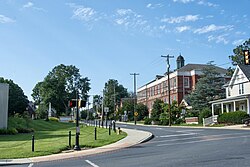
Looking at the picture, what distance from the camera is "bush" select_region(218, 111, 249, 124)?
40.9 meters

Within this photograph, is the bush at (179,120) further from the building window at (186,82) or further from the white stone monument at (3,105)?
Answer: the white stone monument at (3,105)

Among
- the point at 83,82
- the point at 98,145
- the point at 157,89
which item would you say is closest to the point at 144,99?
the point at 157,89

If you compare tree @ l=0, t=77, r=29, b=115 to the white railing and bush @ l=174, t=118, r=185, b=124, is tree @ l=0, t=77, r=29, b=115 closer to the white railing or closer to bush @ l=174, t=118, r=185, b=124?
bush @ l=174, t=118, r=185, b=124

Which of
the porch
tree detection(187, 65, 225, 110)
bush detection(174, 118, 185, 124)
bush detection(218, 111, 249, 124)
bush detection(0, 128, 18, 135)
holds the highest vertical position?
tree detection(187, 65, 225, 110)

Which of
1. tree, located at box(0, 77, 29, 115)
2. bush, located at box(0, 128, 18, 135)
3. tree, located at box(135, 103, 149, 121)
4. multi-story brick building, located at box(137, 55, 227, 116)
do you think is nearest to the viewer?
bush, located at box(0, 128, 18, 135)

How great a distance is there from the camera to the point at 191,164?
10.9 meters

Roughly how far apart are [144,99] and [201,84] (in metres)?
43.7

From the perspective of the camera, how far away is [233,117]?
1646 inches

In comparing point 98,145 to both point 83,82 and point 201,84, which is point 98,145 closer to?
point 201,84

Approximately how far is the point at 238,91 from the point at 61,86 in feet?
207

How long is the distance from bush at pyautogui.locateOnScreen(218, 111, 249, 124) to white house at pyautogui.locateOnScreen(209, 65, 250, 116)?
13.9 ft

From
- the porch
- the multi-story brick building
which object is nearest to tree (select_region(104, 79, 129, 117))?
the multi-story brick building

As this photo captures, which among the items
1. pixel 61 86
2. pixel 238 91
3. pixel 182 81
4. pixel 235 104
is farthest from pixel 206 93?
pixel 61 86

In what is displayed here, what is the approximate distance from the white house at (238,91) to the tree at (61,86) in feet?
197
